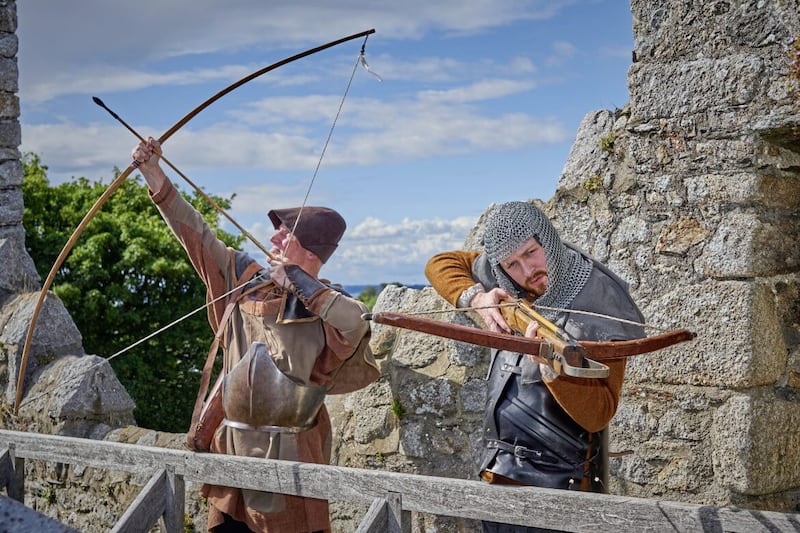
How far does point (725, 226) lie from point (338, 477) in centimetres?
157

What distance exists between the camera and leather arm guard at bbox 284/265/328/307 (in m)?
3.27

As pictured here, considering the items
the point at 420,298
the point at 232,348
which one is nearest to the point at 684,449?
the point at 420,298

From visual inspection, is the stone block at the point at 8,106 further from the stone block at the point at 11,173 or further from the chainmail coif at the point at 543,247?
the chainmail coif at the point at 543,247

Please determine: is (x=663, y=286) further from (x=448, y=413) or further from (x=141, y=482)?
(x=141, y=482)

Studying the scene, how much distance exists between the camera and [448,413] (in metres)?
4.22

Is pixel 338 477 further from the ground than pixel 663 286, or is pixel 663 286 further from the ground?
pixel 663 286

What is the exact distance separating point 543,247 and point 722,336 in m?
0.99

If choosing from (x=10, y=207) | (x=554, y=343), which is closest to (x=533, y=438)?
(x=554, y=343)

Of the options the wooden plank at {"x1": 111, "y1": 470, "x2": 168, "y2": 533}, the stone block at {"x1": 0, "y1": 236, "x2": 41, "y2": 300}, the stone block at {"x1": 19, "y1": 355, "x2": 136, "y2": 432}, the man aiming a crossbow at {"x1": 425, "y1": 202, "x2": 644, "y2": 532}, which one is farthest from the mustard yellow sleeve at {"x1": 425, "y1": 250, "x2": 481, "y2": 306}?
the stone block at {"x1": 0, "y1": 236, "x2": 41, "y2": 300}

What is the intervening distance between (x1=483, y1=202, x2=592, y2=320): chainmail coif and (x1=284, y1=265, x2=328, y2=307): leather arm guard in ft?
1.95

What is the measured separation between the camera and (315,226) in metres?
3.56

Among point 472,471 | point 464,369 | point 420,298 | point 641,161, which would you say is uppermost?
point 641,161

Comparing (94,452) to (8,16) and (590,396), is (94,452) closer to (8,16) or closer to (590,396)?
(590,396)

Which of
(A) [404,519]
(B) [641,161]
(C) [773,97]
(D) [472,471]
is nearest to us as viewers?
(A) [404,519]
